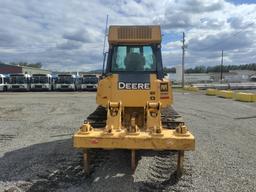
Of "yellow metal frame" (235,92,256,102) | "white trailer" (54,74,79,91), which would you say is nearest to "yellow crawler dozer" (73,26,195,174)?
"yellow metal frame" (235,92,256,102)

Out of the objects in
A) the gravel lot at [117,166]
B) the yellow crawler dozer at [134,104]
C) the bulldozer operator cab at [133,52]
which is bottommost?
the gravel lot at [117,166]

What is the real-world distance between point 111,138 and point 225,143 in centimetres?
553

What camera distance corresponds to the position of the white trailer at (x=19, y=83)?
166ft

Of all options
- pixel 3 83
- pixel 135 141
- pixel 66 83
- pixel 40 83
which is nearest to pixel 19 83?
pixel 3 83

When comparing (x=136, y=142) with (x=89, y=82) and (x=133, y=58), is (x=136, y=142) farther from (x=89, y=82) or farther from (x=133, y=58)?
(x=89, y=82)

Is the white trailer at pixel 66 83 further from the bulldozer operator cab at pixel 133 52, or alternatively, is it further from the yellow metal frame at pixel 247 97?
the bulldozer operator cab at pixel 133 52

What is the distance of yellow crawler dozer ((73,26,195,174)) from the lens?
7359 millimetres

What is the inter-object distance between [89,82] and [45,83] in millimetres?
5708

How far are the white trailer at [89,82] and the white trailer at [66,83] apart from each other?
1.19 metres

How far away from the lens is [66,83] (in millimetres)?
50844

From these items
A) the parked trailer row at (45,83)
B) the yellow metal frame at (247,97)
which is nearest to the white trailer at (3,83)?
the parked trailer row at (45,83)

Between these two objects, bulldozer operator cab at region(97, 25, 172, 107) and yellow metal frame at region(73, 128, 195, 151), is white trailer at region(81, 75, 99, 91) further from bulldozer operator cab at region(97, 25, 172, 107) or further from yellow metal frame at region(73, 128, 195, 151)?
yellow metal frame at region(73, 128, 195, 151)

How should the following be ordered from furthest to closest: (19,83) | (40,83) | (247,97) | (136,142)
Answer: (40,83), (19,83), (247,97), (136,142)

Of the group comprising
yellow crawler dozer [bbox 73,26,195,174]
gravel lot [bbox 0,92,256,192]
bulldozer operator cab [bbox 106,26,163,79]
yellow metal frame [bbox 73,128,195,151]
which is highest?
bulldozer operator cab [bbox 106,26,163,79]
